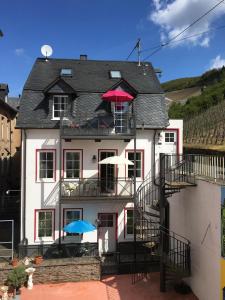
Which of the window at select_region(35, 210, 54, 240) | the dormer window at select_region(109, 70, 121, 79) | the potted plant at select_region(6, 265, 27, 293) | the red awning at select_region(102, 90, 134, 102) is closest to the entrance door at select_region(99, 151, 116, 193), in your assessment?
the red awning at select_region(102, 90, 134, 102)

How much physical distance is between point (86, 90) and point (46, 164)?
4642mm

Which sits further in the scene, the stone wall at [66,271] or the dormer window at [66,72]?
the dormer window at [66,72]

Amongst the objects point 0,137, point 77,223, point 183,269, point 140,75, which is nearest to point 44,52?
point 140,75

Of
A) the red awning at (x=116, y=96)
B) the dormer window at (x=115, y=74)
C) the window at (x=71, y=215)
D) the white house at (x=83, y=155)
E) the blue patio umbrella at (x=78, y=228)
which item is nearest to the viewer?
the blue patio umbrella at (x=78, y=228)

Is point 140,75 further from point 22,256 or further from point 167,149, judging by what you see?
point 22,256

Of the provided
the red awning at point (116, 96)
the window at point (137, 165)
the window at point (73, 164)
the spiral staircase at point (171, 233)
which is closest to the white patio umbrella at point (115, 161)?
the window at point (137, 165)

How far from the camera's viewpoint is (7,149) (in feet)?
93.3

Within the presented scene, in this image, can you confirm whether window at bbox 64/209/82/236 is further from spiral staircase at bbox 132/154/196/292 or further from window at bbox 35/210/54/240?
spiral staircase at bbox 132/154/196/292

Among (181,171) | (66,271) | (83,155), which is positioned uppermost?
(83,155)

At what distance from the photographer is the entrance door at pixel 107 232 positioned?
59.7 ft

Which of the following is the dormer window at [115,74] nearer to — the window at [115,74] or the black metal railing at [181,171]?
the window at [115,74]

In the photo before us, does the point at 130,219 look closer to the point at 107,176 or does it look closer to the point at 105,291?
the point at 107,176

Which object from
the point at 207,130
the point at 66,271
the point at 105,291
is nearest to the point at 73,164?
the point at 66,271

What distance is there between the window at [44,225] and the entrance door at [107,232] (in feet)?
8.32
